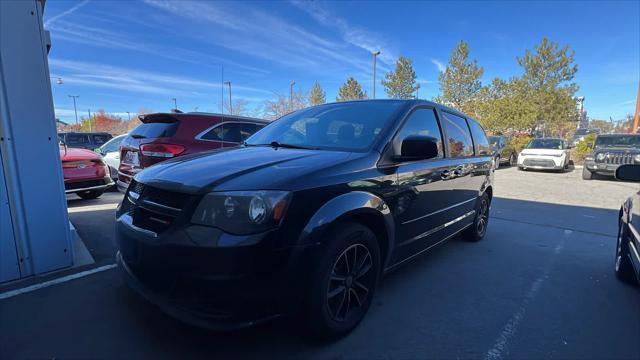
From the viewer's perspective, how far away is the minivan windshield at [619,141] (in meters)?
11.9

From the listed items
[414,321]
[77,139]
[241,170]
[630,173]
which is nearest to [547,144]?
[630,173]

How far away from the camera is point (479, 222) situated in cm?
466

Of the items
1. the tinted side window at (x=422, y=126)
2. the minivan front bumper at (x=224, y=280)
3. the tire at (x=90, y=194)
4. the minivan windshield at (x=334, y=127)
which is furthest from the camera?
the tire at (x=90, y=194)

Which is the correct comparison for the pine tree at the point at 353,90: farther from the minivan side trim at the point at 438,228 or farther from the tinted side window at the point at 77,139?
the minivan side trim at the point at 438,228

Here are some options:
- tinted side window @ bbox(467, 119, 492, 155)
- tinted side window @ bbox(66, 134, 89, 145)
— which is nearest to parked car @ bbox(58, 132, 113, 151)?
tinted side window @ bbox(66, 134, 89, 145)

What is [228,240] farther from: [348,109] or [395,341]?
[348,109]

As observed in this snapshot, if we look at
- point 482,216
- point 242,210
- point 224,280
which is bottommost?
point 482,216

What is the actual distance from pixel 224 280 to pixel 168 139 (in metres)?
3.86

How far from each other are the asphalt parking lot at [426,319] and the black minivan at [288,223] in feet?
1.25

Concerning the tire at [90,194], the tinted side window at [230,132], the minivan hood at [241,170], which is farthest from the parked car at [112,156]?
the minivan hood at [241,170]

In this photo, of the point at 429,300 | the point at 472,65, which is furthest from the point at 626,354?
the point at 472,65

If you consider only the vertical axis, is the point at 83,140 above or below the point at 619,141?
above

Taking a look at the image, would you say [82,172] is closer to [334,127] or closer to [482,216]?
[334,127]

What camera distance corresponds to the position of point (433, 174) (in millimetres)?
3119
